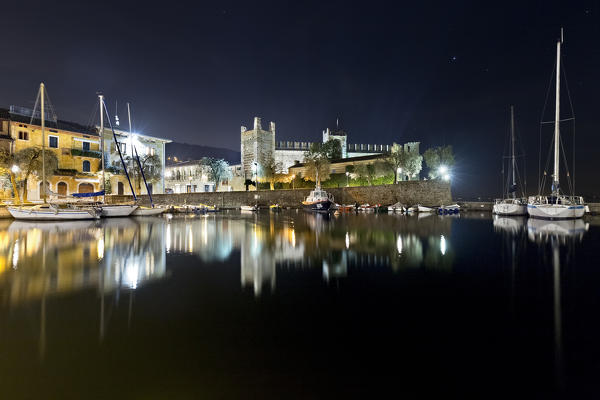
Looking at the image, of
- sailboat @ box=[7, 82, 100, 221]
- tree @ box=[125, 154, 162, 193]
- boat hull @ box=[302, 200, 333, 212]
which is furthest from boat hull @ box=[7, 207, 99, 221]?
boat hull @ box=[302, 200, 333, 212]

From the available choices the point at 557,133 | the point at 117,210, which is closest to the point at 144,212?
the point at 117,210

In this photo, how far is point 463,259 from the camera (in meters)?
8.51

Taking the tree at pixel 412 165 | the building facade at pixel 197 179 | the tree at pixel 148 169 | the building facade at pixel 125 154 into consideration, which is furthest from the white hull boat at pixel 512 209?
the building facade at pixel 197 179

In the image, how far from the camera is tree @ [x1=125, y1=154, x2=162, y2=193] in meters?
38.7

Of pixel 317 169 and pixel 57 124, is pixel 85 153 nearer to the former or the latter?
pixel 57 124

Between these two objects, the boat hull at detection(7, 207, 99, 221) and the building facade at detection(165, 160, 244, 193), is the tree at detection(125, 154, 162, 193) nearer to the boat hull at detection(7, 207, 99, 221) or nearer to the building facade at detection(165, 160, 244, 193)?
the building facade at detection(165, 160, 244, 193)

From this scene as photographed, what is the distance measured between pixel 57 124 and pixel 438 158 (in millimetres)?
43248

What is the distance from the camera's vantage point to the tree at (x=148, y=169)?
38688 millimetres

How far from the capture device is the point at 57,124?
111 ft

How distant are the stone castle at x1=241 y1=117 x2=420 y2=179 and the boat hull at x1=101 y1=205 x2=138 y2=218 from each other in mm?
30453

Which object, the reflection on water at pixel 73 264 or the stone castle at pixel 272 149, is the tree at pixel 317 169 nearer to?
the stone castle at pixel 272 149

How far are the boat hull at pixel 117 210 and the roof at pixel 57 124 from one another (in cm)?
1019

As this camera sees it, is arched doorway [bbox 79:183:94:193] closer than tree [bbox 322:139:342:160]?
Yes

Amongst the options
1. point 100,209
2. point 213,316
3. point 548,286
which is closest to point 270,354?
point 213,316
